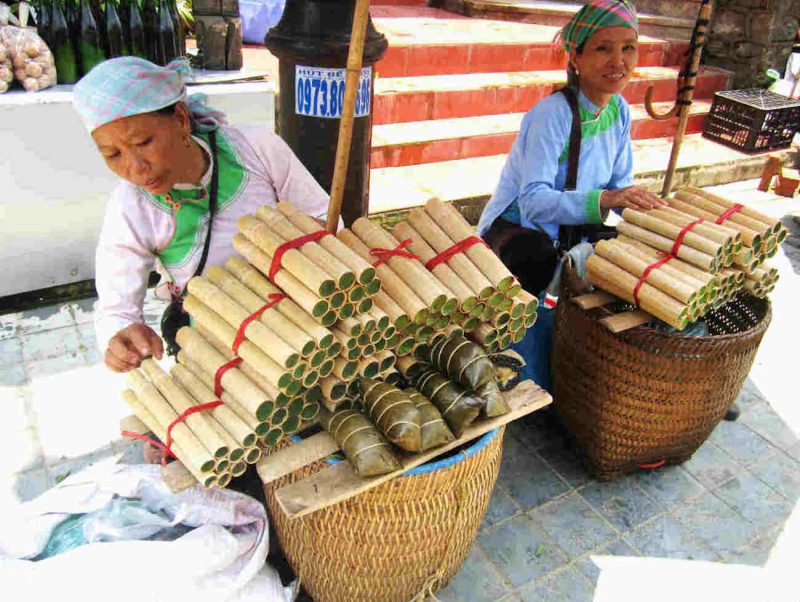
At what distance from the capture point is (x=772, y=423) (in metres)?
3.68

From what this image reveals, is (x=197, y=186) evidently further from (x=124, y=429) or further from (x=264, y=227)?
(x=124, y=429)

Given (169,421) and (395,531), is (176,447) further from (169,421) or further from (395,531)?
(395,531)

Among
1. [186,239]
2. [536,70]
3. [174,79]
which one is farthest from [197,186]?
[536,70]

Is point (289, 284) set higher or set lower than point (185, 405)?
higher

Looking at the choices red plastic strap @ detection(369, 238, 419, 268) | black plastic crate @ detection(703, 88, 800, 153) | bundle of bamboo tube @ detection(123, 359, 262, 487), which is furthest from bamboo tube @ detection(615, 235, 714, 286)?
black plastic crate @ detection(703, 88, 800, 153)

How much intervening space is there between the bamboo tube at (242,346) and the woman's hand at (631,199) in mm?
1839

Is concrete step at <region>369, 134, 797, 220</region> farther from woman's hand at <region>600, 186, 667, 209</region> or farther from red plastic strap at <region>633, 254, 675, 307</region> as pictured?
red plastic strap at <region>633, 254, 675, 307</region>

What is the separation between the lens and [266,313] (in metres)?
1.86

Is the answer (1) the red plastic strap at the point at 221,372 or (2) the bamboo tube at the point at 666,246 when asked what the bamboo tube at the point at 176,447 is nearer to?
(1) the red plastic strap at the point at 221,372

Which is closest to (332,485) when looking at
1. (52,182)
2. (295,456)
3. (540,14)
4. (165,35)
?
(295,456)

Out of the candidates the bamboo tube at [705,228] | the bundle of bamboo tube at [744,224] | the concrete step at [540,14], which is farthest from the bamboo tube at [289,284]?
the concrete step at [540,14]

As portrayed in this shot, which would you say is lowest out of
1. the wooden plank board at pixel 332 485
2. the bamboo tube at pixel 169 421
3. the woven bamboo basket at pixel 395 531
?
the woven bamboo basket at pixel 395 531

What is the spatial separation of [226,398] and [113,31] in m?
3.18

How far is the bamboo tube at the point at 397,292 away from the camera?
6.18ft
